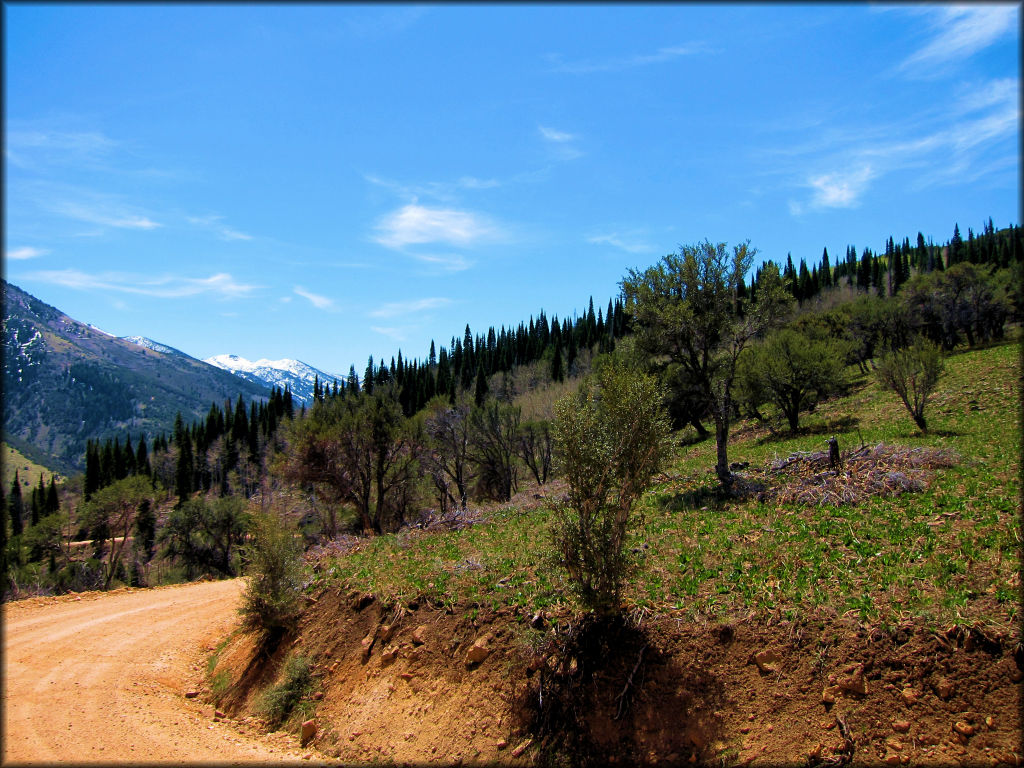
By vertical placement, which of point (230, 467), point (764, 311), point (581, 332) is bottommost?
point (230, 467)

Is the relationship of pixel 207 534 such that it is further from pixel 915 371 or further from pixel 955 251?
pixel 955 251

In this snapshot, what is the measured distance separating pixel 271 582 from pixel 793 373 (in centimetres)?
3021

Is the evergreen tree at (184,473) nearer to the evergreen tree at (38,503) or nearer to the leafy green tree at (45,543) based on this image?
the evergreen tree at (38,503)

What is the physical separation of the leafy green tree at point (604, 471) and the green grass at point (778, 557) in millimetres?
793

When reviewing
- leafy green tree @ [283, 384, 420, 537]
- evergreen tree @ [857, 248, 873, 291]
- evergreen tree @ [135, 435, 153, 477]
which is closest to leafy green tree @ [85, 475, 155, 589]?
leafy green tree @ [283, 384, 420, 537]

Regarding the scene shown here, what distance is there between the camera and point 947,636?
22.6ft

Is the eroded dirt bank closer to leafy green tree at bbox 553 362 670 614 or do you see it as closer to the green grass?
the green grass

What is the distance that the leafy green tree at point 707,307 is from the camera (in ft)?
53.8

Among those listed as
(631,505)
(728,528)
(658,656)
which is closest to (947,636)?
(658,656)

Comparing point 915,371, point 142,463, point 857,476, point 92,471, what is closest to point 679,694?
A: point 857,476

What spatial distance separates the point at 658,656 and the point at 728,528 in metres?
4.90

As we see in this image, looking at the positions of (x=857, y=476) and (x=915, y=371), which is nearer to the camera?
(x=857, y=476)

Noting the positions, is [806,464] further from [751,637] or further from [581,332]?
[581,332]

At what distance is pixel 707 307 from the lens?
54.5 feet
